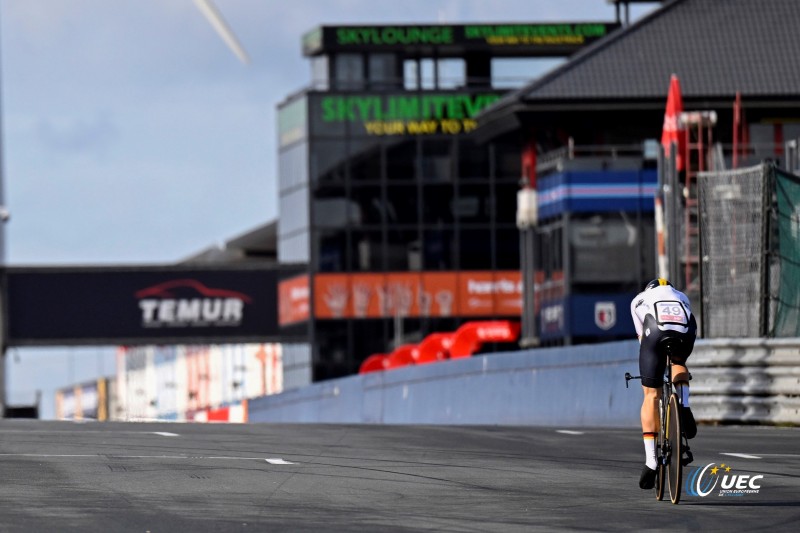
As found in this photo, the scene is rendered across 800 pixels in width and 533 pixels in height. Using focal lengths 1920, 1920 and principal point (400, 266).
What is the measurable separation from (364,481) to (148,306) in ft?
190

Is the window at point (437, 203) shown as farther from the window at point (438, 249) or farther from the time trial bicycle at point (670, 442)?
the time trial bicycle at point (670, 442)

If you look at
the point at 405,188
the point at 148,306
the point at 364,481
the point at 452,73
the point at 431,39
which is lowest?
the point at 364,481

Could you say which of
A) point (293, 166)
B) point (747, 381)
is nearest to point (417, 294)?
point (293, 166)

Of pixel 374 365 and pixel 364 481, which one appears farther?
pixel 374 365

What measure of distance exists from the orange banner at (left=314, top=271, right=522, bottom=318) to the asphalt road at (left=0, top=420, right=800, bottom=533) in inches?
1942

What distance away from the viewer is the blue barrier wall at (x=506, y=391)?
2497cm

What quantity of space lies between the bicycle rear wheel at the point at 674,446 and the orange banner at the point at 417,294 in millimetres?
57191

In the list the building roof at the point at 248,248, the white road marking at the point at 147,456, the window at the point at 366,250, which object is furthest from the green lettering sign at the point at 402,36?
the white road marking at the point at 147,456

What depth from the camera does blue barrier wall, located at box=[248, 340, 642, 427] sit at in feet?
81.9

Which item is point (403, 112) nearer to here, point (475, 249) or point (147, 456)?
point (475, 249)

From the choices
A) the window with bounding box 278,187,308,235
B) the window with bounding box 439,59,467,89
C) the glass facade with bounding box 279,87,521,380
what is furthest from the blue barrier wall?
the window with bounding box 439,59,467,89

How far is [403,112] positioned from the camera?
70.6m

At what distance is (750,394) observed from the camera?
73.6ft

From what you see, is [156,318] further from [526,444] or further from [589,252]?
[526,444]
